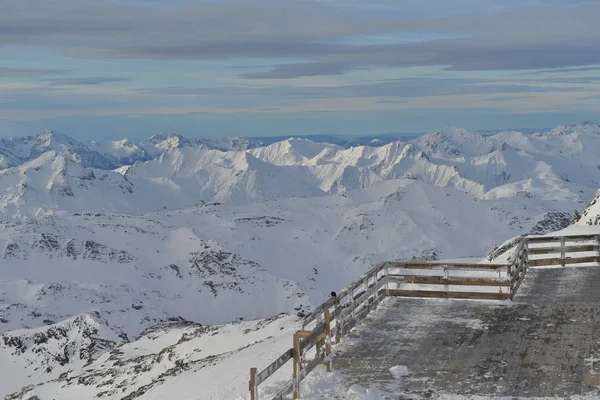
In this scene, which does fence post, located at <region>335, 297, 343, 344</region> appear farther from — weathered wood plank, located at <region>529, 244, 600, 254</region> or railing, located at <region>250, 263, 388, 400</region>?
weathered wood plank, located at <region>529, 244, 600, 254</region>

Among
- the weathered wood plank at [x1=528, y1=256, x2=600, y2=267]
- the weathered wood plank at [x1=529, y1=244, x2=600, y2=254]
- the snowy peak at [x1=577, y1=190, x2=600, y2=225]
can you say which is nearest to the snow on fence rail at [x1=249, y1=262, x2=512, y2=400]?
the weathered wood plank at [x1=529, y1=244, x2=600, y2=254]

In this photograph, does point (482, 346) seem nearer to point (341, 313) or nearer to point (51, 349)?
point (341, 313)

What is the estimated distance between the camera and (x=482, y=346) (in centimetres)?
1952

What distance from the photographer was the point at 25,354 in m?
150

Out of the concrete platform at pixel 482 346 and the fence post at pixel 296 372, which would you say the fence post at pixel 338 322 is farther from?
the fence post at pixel 296 372

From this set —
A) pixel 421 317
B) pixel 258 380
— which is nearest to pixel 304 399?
pixel 258 380

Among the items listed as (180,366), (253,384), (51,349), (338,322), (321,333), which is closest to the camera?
(253,384)

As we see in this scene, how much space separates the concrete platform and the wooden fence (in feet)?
1.15

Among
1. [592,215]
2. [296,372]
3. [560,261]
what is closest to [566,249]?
[560,261]

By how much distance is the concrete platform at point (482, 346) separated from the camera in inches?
656

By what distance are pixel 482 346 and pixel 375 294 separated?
5.49 meters

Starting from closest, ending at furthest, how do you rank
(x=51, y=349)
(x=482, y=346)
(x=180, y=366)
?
(x=482, y=346)
(x=180, y=366)
(x=51, y=349)

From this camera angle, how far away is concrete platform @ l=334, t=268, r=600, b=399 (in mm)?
16656

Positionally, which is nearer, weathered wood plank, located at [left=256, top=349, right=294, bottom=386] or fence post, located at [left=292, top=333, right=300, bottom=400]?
weathered wood plank, located at [left=256, top=349, right=294, bottom=386]
